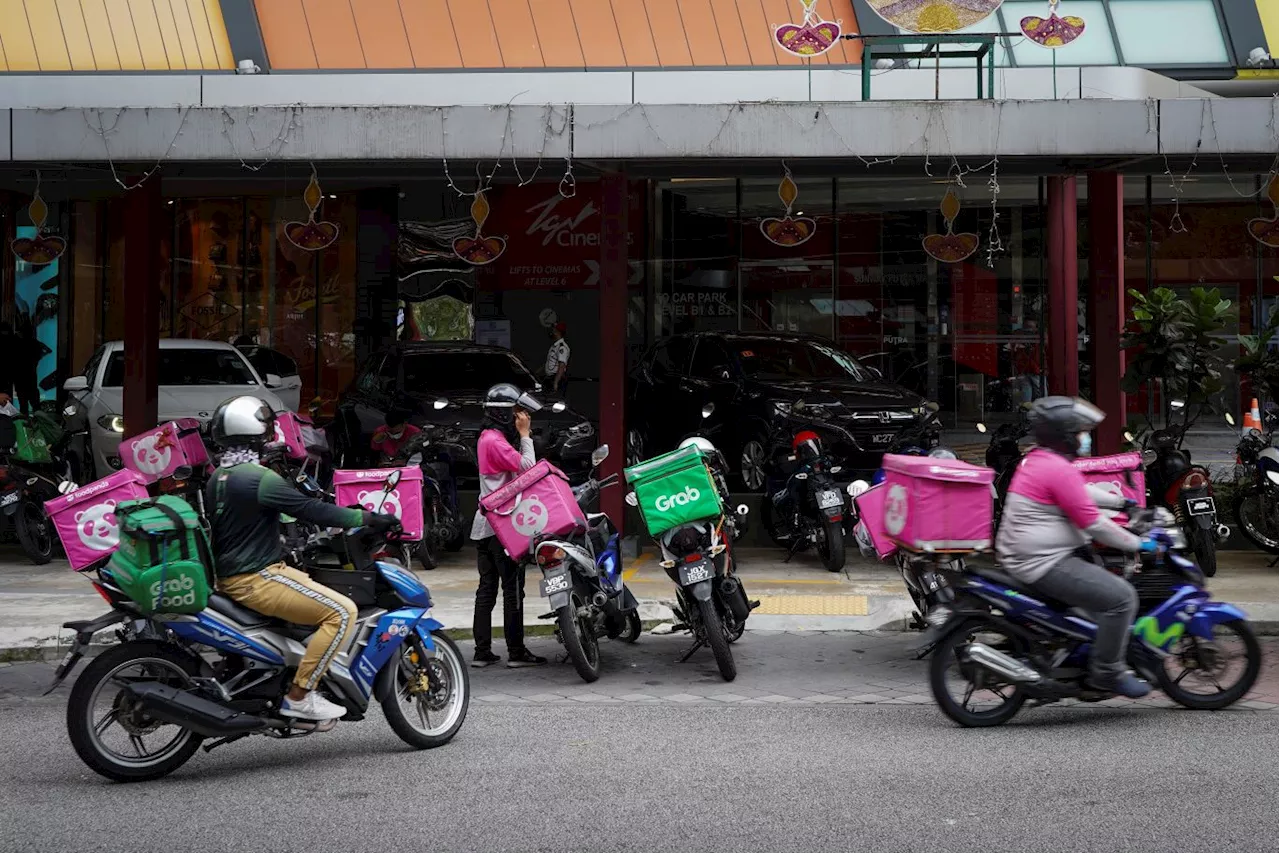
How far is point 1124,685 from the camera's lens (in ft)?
23.5

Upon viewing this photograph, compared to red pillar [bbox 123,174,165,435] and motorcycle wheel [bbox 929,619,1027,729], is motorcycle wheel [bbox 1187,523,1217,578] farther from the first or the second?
red pillar [bbox 123,174,165,435]

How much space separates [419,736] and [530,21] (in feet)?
47.3

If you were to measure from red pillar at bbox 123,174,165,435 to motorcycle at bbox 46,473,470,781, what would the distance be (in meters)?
7.55

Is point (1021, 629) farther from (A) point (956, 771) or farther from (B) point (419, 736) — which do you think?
(B) point (419, 736)

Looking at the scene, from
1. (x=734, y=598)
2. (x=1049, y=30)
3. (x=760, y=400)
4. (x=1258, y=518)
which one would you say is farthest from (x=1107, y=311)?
(x=734, y=598)

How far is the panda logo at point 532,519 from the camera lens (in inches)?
341

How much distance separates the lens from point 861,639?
10.2 metres

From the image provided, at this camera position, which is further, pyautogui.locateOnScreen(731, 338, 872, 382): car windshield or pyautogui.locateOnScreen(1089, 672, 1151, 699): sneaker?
pyautogui.locateOnScreen(731, 338, 872, 382): car windshield

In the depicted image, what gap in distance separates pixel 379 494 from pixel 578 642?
9.42 feet

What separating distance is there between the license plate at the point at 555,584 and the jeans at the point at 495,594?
74 cm

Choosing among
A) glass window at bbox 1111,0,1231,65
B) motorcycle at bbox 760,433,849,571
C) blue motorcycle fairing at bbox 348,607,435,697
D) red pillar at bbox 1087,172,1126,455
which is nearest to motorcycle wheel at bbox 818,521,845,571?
motorcycle at bbox 760,433,849,571

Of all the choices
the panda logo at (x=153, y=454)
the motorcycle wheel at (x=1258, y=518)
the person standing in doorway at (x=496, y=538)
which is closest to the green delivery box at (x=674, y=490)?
the person standing in doorway at (x=496, y=538)

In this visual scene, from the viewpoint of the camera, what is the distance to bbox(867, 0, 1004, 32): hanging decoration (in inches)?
577

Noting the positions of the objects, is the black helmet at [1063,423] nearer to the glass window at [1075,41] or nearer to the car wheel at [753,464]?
the car wheel at [753,464]
